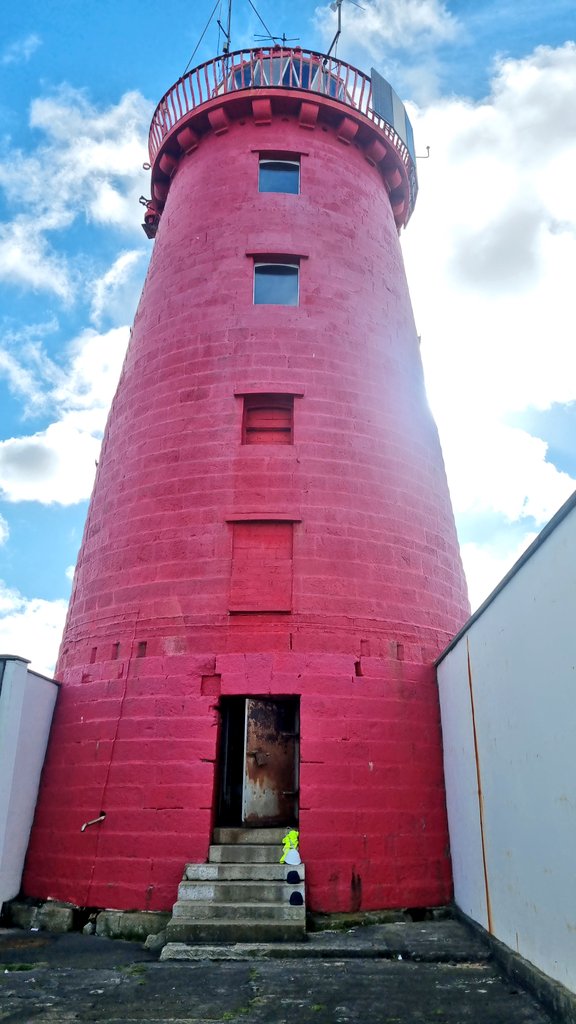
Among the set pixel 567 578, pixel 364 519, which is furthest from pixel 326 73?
pixel 567 578

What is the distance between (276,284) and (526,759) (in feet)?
26.7

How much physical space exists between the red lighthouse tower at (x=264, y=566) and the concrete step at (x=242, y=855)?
0.49ft

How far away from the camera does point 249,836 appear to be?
26.3 ft

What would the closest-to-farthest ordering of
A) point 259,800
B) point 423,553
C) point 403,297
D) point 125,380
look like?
point 259,800, point 423,553, point 125,380, point 403,297

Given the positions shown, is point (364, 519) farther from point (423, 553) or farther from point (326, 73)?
point (326, 73)

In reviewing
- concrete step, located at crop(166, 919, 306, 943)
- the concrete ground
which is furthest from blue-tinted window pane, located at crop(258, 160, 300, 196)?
the concrete ground

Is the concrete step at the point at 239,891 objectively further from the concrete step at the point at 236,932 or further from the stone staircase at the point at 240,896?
the concrete step at the point at 236,932

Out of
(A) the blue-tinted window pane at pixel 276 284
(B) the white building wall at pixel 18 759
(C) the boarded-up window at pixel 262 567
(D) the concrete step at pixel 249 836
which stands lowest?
(D) the concrete step at pixel 249 836

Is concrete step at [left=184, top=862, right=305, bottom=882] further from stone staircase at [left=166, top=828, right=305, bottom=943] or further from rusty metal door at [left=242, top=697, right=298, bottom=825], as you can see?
rusty metal door at [left=242, top=697, right=298, bottom=825]

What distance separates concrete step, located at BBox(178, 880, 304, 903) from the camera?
7.25 m

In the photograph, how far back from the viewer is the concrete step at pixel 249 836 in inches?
314

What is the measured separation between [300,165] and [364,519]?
6.76 m

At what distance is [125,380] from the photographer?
37.4 feet

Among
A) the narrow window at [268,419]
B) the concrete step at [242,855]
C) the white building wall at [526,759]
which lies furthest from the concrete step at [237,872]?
the narrow window at [268,419]
